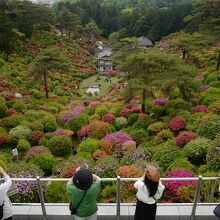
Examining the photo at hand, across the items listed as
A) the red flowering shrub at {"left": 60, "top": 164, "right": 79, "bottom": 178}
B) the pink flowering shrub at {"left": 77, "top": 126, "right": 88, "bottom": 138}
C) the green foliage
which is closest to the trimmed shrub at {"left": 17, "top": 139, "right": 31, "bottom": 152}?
the pink flowering shrub at {"left": 77, "top": 126, "right": 88, "bottom": 138}

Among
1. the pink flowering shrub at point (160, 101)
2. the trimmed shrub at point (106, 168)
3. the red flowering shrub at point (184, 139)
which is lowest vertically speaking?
the pink flowering shrub at point (160, 101)

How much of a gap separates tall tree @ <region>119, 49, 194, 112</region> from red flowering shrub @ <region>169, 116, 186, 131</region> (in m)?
2.92

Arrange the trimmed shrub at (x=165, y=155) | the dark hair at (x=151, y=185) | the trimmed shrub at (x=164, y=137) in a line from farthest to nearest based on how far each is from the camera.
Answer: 1. the trimmed shrub at (x=164, y=137)
2. the trimmed shrub at (x=165, y=155)
3. the dark hair at (x=151, y=185)

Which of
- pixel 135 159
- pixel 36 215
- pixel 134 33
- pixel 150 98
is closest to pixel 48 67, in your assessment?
pixel 150 98

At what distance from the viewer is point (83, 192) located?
4941 millimetres

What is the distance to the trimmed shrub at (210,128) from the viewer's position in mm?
12469

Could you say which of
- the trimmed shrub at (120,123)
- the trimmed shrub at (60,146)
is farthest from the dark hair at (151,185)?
the trimmed shrub at (120,123)

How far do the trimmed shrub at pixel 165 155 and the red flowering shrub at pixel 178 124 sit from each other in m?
4.69

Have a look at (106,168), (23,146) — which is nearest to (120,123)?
(23,146)

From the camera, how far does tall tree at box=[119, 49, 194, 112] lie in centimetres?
1891

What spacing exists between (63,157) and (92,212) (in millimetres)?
10544

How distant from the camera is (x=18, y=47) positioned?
Result: 42281 millimetres

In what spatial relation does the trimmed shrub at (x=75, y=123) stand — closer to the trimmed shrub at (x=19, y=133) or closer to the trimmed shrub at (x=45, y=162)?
the trimmed shrub at (x=19, y=133)

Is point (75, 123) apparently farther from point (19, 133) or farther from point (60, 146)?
point (60, 146)
